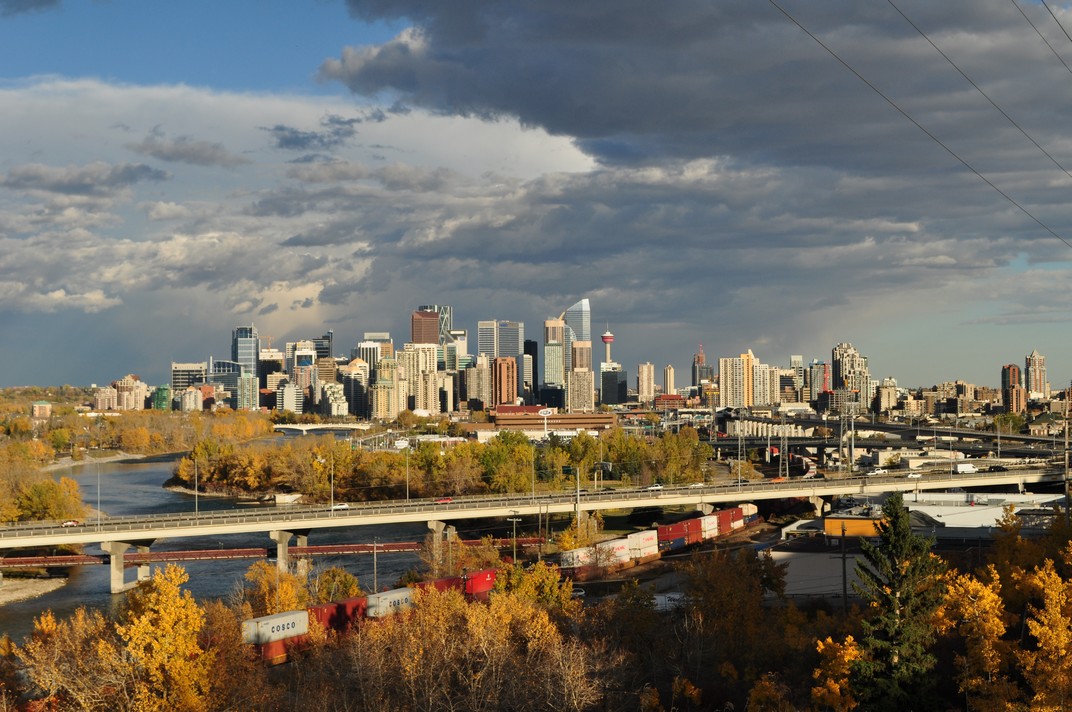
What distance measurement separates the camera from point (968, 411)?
182 meters

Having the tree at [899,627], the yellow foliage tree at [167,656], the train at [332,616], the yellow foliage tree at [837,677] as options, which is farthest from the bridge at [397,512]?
the tree at [899,627]

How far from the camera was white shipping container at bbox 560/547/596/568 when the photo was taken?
4172cm

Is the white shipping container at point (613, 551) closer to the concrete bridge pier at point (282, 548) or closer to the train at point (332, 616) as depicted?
the train at point (332, 616)

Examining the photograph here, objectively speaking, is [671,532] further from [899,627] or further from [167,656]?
[167,656]

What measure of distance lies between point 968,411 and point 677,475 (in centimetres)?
12156

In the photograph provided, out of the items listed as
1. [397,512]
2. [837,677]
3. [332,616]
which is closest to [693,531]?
Result: [397,512]

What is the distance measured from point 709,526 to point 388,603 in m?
25.0

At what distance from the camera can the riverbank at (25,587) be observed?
40.6 meters

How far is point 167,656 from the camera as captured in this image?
20750 mm

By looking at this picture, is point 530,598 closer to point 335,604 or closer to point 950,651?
point 335,604

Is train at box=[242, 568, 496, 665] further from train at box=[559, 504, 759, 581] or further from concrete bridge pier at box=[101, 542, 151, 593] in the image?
concrete bridge pier at box=[101, 542, 151, 593]

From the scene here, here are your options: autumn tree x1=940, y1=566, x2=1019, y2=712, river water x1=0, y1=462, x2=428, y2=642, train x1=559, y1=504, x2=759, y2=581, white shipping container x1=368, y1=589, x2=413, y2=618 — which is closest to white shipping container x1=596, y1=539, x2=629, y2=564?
train x1=559, y1=504, x2=759, y2=581

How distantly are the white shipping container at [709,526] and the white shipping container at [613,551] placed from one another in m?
7.87

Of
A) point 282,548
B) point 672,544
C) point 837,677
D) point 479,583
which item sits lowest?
point 672,544
